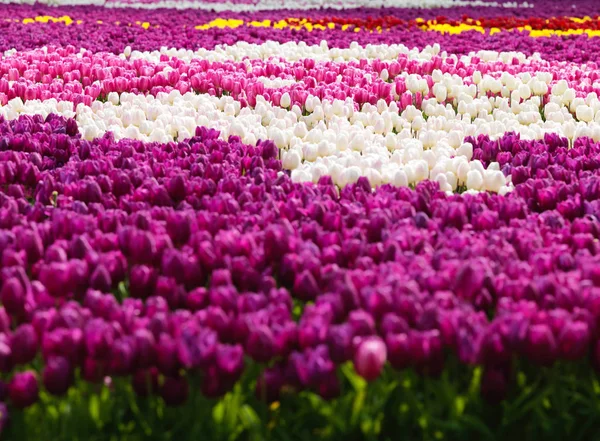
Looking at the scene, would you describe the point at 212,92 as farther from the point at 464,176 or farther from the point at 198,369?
the point at 198,369

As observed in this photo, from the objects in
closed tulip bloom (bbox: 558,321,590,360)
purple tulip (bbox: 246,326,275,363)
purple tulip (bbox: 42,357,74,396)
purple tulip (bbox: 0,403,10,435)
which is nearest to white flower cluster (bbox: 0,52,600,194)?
closed tulip bloom (bbox: 558,321,590,360)

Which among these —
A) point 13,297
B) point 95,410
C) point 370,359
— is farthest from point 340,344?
point 13,297

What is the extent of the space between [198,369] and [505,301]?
98 centimetres

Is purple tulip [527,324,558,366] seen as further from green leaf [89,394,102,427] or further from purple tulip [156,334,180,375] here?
green leaf [89,394,102,427]

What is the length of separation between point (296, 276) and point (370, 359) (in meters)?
0.69

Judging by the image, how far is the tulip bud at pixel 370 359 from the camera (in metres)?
2.24

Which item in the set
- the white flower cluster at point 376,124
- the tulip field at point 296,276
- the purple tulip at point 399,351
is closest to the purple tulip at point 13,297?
the tulip field at point 296,276

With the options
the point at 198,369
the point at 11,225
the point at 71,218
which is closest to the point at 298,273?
the point at 198,369

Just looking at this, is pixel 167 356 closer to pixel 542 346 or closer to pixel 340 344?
pixel 340 344

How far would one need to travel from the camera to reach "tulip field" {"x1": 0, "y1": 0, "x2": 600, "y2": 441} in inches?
91.2

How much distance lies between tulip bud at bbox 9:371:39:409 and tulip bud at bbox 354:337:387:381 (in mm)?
891

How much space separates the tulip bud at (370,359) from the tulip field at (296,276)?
0.02 metres

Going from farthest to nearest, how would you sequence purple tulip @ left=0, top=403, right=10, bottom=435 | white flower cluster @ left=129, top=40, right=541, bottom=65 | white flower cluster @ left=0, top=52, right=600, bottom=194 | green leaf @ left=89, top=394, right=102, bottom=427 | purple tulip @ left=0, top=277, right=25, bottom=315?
white flower cluster @ left=129, top=40, right=541, bottom=65
white flower cluster @ left=0, top=52, right=600, bottom=194
purple tulip @ left=0, top=277, right=25, bottom=315
green leaf @ left=89, top=394, right=102, bottom=427
purple tulip @ left=0, top=403, right=10, bottom=435

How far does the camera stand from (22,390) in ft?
7.25
